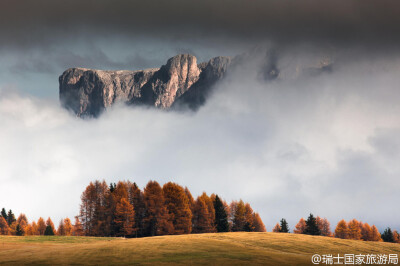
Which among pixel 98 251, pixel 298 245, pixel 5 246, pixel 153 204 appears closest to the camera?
pixel 98 251

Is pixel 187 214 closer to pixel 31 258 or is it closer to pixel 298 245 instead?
pixel 298 245

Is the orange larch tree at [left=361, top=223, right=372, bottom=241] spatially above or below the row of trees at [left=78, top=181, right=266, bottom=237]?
below

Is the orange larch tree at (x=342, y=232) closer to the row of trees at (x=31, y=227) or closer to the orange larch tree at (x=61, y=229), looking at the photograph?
the row of trees at (x=31, y=227)

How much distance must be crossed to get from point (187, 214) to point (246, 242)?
3498 cm

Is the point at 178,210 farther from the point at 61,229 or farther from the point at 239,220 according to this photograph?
the point at 61,229

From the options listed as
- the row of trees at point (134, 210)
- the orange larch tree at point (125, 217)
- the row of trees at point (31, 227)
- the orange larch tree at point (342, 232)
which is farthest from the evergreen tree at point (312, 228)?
the row of trees at point (31, 227)

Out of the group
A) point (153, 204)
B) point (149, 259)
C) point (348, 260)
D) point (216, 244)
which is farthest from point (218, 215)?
point (149, 259)

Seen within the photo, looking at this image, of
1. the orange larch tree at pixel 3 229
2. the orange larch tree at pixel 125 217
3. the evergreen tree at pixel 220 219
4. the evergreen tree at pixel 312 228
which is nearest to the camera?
the orange larch tree at pixel 125 217

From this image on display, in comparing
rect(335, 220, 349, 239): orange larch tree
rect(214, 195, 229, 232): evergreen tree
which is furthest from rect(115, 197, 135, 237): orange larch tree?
rect(335, 220, 349, 239): orange larch tree

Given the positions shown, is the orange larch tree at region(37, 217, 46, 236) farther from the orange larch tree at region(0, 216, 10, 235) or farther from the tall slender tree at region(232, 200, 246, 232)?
the tall slender tree at region(232, 200, 246, 232)

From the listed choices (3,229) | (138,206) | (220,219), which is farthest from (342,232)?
(3,229)

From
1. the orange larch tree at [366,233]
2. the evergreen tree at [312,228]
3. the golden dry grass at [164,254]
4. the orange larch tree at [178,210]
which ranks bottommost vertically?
the orange larch tree at [366,233]

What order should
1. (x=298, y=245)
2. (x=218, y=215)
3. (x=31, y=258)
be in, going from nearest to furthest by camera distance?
(x=31, y=258), (x=298, y=245), (x=218, y=215)

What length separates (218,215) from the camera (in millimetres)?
112250
